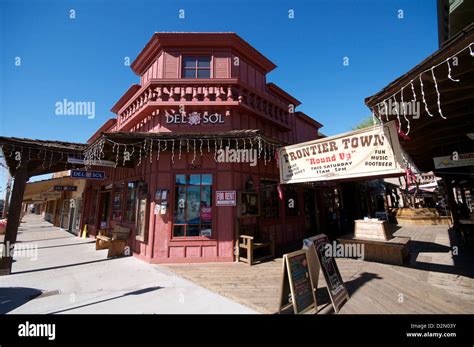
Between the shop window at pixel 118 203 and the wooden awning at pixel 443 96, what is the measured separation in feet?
36.6

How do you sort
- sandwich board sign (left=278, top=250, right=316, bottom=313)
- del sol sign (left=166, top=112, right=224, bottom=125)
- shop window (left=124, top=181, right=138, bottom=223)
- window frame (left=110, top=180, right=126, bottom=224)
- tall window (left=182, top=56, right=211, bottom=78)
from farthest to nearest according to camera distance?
window frame (left=110, top=180, right=126, bottom=224), shop window (left=124, top=181, right=138, bottom=223), tall window (left=182, top=56, right=211, bottom=78), del sol sign (left=166, top=112, right=224, bottom=125), sandwich board sign (left=278, top=250, right=316, bottom=313)

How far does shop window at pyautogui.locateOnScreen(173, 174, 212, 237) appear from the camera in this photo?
25.4ft

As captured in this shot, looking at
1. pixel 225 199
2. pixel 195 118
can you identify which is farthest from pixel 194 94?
pixel 225 199

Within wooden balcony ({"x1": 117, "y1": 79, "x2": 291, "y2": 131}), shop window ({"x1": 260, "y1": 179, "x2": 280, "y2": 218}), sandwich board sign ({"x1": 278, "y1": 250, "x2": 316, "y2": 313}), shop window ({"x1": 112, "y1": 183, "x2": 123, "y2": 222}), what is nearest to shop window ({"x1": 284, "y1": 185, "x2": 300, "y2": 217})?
shop window ({"x1": 260, "y1": 179, "x2": 280, "y2": 218})

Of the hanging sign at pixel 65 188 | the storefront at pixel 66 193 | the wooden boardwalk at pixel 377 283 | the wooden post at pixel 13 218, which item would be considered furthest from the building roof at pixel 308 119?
the hanging sign at pixel 65 188

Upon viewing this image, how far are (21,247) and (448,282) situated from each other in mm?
17593

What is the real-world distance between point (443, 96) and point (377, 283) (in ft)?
14.9

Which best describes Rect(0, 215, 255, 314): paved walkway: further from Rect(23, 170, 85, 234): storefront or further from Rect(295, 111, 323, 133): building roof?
Rect(295, 111, 323, 133): building roof

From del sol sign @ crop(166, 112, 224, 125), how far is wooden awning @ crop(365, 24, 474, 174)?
5.28 m
